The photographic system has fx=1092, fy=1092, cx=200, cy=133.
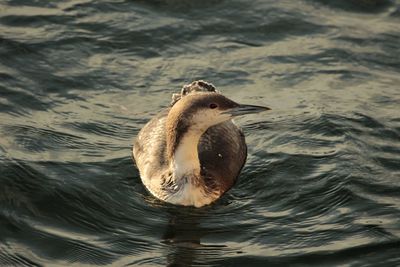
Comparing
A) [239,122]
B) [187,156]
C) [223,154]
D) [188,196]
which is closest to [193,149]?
[187,156]

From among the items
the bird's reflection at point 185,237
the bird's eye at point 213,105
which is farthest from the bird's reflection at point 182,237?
the bird's eye at point 213,105

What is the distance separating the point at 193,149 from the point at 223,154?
944mm

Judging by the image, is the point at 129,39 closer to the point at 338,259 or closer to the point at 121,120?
the point at 121,120

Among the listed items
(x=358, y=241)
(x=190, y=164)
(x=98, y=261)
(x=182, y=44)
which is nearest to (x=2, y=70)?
(x=182, y=44)

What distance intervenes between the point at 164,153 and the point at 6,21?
4.65 meters

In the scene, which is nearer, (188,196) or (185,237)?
(185,237)

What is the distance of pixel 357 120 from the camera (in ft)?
42.8

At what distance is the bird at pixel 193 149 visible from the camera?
10953 millimetres

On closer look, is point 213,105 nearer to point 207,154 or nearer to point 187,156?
point 187,156

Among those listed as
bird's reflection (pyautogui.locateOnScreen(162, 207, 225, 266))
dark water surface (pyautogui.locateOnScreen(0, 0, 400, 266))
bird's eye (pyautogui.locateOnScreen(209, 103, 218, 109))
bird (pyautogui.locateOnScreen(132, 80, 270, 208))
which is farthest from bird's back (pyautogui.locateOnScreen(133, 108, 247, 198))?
bird's eye (pyautogui.locateOnScreen(209, 103, 218, 109))

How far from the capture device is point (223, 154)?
12133 millimetres

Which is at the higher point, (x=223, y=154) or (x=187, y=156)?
(x=223, y=154)

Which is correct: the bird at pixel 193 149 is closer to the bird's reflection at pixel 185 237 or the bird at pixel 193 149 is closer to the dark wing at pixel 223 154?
the dark wing at pixel 223 154

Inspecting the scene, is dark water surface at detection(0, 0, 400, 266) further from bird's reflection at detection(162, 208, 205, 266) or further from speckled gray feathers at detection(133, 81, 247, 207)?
speckled gray feathers at detection(133, 81, 247, 207)
